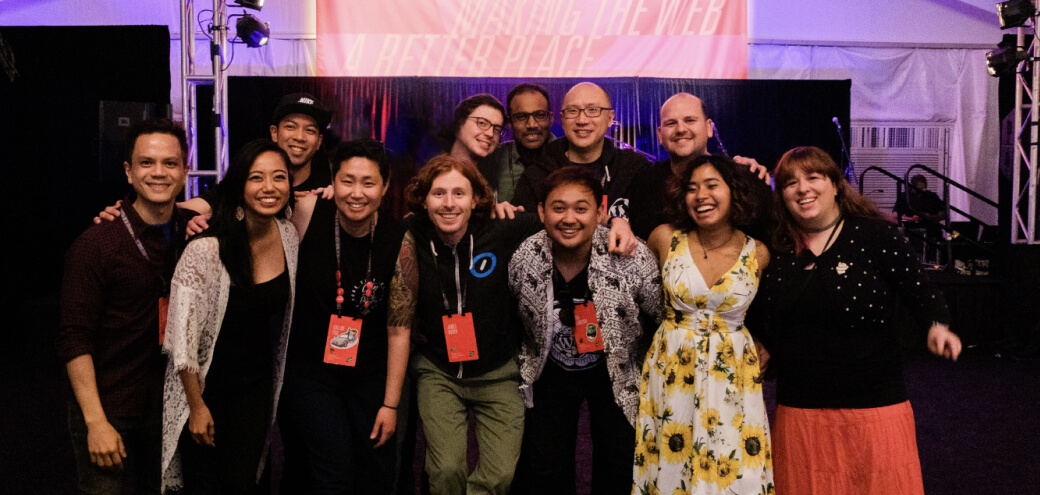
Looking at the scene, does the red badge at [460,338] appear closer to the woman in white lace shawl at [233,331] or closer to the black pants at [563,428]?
the black pants at [563,428]

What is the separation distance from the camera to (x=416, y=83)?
8656mm

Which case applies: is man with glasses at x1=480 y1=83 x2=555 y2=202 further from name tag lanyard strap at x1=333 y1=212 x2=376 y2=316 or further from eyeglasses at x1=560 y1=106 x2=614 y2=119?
name tag lanyard strap at x1=333 y1=212 x2=376 y2=316

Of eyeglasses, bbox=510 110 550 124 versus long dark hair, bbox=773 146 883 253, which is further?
eyeglasses, bbox=510 110 550 124

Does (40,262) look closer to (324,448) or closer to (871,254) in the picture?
(324,448)

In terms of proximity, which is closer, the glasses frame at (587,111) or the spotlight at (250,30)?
Result: the glasses frame at (587,111)

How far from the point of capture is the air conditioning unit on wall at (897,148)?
34.4 feet

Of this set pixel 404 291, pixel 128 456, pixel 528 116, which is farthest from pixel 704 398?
pixel 128 456

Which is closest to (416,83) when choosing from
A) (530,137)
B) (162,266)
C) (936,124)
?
(530,137)

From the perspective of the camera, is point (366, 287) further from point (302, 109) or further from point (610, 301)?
point (302, 109)

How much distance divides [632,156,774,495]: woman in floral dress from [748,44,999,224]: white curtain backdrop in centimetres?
864

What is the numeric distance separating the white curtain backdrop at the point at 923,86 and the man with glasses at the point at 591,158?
8.05 meters

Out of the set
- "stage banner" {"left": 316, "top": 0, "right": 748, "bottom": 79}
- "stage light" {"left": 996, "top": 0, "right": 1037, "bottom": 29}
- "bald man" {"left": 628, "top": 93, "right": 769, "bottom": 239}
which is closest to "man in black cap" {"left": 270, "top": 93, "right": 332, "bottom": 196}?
"bald man" {"left": 628, "top": 93, "right": 769, "bottom": 239}

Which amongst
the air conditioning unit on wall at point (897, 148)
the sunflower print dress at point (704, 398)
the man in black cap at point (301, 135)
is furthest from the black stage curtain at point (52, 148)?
the air conditioning unit on wall at point (897, 148)

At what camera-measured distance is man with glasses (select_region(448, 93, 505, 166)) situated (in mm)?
3393
